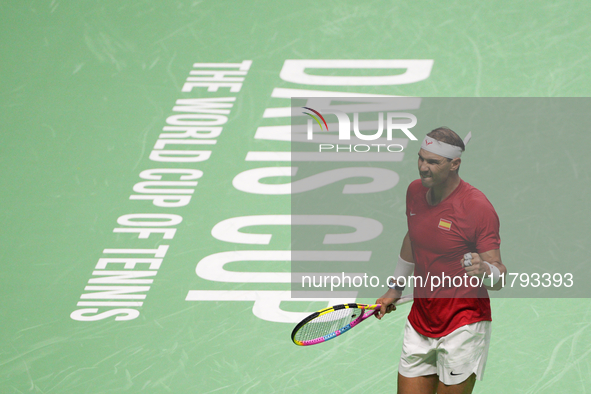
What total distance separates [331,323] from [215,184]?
1826 mm

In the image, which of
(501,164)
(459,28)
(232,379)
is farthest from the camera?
(459,28)

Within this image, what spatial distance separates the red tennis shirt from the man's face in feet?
0.35

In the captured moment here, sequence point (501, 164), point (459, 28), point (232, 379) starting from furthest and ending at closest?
1. point (459, 28)
2. point (501, 164)
3. point (232, 379)

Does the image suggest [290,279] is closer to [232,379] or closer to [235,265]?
[235,265]

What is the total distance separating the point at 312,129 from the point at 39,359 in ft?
8.86

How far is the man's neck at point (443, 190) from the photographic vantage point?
330cm

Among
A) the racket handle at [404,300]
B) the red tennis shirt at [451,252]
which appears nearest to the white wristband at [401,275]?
the racket handle at [404,300]

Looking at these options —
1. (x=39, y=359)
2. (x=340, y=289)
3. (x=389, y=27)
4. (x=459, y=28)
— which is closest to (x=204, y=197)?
(x=340, y=289)

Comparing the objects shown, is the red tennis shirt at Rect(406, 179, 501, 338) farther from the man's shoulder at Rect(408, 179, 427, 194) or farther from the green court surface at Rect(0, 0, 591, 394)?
the green court surface at Rect(0, 0, 591, 394)

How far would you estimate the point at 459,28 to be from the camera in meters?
5.22

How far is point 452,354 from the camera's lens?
10.6 ft

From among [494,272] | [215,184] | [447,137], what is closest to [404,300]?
[494,272]

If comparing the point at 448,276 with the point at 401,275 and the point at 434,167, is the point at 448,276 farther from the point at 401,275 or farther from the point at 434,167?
the point at 434,167

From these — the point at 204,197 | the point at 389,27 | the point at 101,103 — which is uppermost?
the point at 389,27
